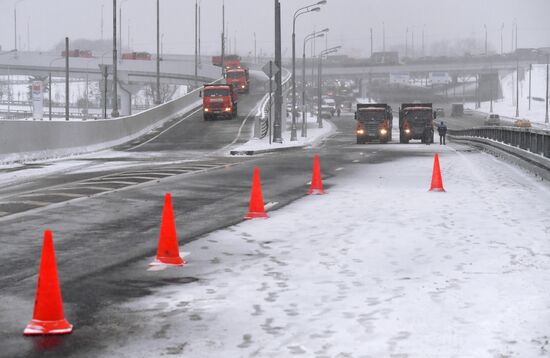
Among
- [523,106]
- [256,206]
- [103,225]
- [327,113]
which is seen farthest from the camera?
[523,106]

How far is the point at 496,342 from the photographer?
22.0 ft

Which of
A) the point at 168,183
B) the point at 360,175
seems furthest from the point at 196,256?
the point at 360,175

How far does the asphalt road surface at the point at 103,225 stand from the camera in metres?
7.41

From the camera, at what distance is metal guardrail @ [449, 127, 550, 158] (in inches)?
958

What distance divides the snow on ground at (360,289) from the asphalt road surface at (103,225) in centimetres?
34

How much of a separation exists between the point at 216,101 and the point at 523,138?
129 feet

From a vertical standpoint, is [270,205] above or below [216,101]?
below

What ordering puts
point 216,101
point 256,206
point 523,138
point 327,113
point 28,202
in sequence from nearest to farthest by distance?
point 256,206 → point 28,202 → point 523,138 → point 216,101 → point 327,113

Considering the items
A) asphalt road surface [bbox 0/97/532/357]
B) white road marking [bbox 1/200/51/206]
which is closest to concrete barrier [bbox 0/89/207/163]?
asphalt road surface [bbox 0/97/532/357]

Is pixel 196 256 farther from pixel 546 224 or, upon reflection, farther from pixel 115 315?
pixel 546 224

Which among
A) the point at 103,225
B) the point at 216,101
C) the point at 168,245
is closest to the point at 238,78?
the point at 216,101

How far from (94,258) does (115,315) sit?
3066 mm

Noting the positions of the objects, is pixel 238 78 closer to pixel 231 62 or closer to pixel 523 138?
pixel 231 62

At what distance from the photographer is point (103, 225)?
44.8 feet
